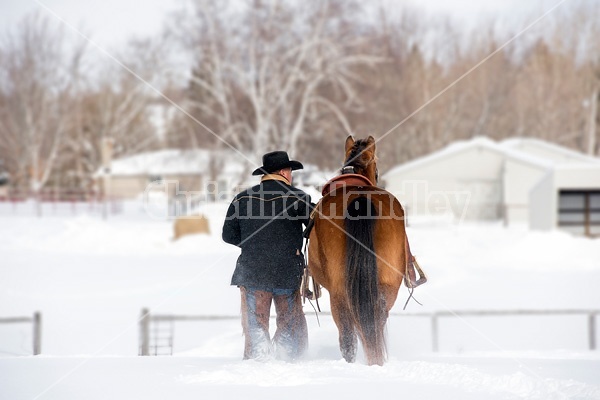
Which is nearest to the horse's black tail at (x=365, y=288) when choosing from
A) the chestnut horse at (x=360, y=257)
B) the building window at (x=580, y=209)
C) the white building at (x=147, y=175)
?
the chestnut horse at (x=360, y=257)

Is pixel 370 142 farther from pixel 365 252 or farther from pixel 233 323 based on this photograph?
pixel 233 323

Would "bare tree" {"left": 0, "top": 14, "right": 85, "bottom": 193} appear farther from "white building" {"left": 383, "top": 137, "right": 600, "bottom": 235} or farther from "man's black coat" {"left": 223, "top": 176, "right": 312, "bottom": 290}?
"man's black coat" {"left": 223, "top": 176, "right": 312, "bottom": 290}

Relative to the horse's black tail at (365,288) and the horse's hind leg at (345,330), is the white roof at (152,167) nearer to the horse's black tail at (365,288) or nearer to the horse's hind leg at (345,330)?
the horse's hind leg at (345,330)

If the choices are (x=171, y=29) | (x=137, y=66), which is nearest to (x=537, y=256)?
(x=171, y=29)

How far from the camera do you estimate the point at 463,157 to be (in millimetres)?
36594

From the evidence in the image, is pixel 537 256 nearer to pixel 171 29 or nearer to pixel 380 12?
pixel 171 29

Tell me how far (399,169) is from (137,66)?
619 inches

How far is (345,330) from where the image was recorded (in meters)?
5.99

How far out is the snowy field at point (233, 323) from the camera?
5.02 m

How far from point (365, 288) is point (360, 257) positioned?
0.23m

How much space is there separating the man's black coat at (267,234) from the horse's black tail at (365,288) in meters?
0.56

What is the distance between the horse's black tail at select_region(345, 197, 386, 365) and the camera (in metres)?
5.83

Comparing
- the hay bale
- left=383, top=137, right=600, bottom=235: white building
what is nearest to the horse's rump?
the hay bale

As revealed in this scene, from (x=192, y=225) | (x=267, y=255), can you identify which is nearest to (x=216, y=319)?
(x=267, y=255)
